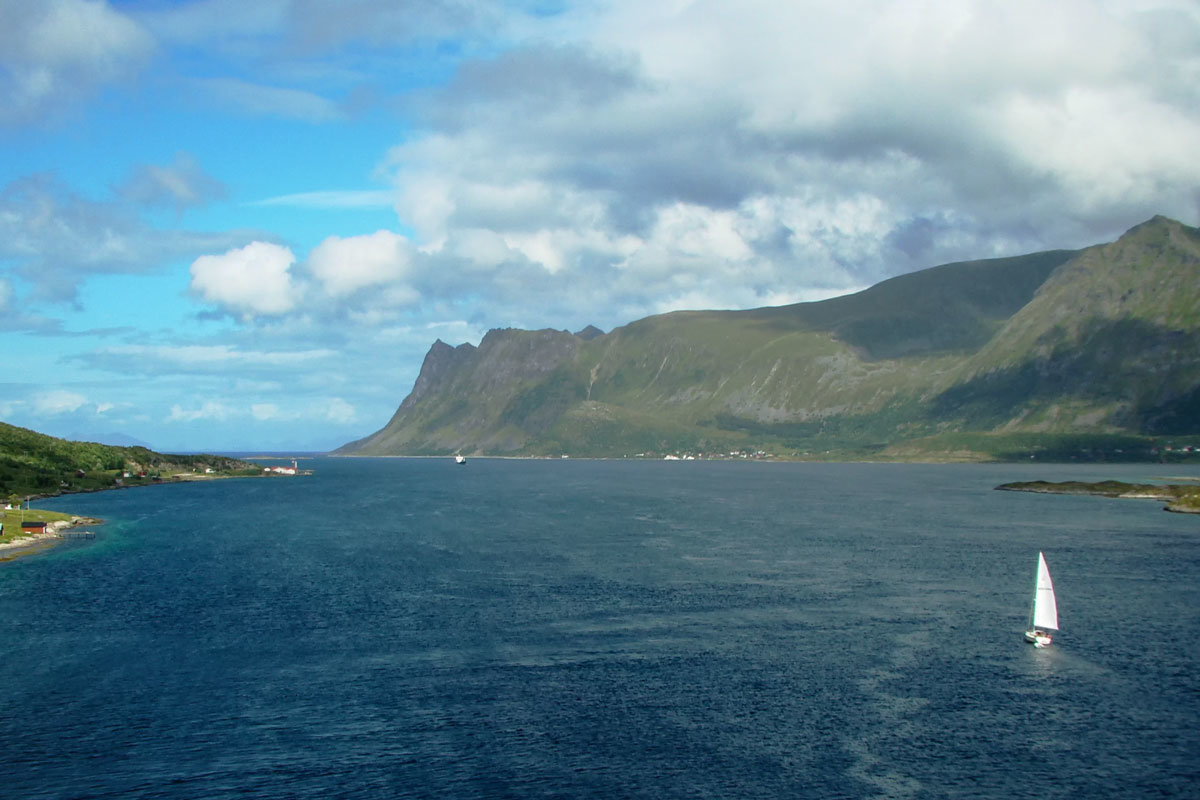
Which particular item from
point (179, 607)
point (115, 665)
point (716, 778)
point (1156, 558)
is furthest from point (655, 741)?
point (1156, 558)

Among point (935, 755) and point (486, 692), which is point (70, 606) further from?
point (935, 755)

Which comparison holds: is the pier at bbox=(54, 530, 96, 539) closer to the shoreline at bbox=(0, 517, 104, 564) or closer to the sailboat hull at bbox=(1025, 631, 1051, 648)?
the shoreline at bbox=(0, 517, 104, 564)

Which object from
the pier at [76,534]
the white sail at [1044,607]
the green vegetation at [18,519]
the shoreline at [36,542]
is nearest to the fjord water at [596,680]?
the white sail at [1044,607]

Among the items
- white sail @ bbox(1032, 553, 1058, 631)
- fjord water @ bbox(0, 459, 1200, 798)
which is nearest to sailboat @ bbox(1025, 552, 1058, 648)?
white sail @ bbox(1032, 553, 1058, 631)

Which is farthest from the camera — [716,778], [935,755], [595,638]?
[595,638]

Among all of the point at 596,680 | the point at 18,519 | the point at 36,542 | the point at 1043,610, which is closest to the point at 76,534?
the point at 18,519

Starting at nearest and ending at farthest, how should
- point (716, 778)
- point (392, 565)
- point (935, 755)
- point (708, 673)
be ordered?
point (716, 778)
point (935, 755)
point (708, 673)
point (392, 565)

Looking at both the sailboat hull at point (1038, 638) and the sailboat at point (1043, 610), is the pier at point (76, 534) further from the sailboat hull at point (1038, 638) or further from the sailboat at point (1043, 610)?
the sailboat at point (1043, 610)

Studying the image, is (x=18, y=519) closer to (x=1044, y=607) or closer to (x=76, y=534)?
(x=76, y=534)
